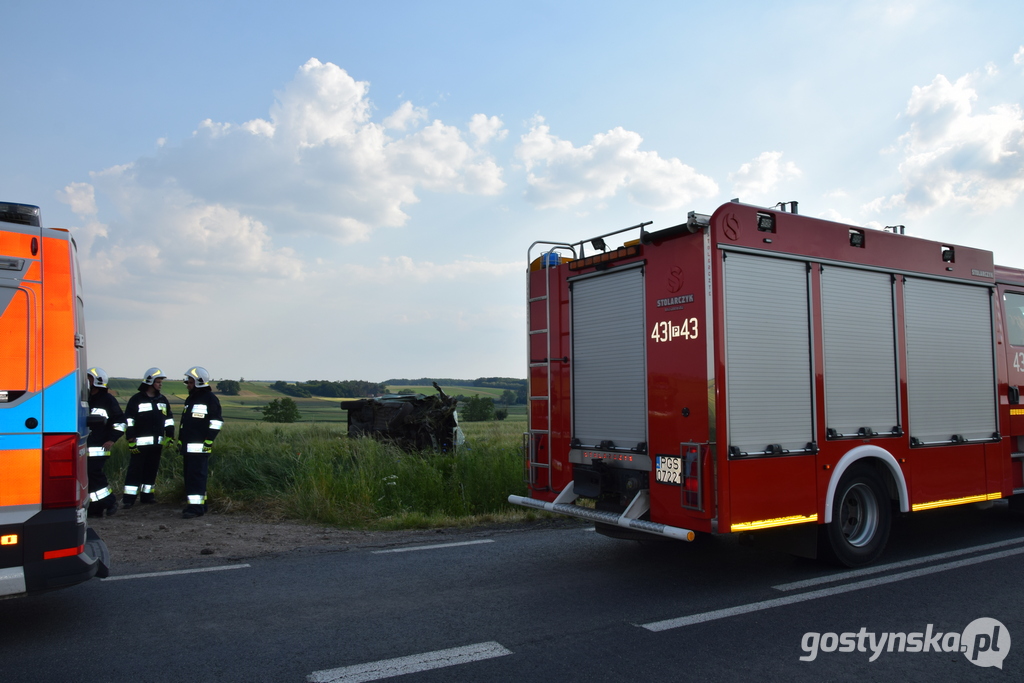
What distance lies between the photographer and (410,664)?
3.87 meters

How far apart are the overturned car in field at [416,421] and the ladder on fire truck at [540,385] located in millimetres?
7331

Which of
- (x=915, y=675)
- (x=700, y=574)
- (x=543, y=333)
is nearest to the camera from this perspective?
(x=915, y=675)

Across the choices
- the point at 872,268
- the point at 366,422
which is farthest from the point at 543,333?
the point at 366,422

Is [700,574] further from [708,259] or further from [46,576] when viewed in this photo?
[46,576]

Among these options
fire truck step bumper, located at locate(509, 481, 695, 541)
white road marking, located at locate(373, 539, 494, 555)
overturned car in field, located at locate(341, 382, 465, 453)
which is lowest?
white road marking, located at locate(373, 539, 494, 555)

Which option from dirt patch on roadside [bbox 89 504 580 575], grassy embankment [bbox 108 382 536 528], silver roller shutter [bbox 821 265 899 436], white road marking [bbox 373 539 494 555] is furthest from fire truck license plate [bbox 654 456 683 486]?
grassy embankment [bbox 108 382 536 528]

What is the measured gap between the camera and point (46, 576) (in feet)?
13.3

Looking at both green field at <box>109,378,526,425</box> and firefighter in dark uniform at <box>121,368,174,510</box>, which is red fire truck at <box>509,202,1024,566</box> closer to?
firefighter in dark uniform at <box>121,368,174,510</box>

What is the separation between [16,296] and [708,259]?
4.55m

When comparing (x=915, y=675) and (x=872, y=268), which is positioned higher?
(x=872, y=268)

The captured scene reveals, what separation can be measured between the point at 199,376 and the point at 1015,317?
9.66 m

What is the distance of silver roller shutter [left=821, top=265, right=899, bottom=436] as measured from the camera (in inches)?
236

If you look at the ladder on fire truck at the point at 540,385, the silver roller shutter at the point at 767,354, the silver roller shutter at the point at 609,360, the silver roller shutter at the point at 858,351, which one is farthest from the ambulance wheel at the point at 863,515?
the ladder on fire truck at the point at 540,385

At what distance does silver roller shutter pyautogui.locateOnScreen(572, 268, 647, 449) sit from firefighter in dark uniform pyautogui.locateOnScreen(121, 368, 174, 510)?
6.16 metres
